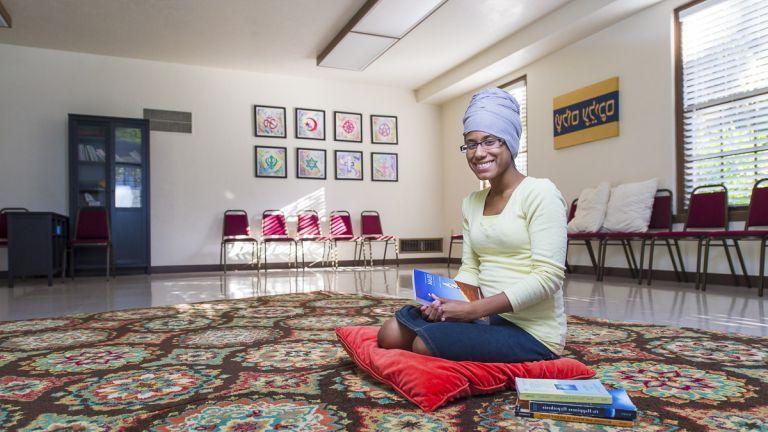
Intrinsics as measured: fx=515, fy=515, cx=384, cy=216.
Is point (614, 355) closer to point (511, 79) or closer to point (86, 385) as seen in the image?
point (86, 385)

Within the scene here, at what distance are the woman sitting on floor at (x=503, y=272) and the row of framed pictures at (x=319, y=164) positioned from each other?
21.4 feet

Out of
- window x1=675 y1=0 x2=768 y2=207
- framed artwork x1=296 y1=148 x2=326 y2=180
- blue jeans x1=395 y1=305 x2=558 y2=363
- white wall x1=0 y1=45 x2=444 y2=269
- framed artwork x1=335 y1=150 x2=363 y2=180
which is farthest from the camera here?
framed artwork x1=335 y1=150 x2=363 y2=180

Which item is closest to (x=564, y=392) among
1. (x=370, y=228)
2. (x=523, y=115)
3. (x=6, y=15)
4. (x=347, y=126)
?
(x=523, y=115)

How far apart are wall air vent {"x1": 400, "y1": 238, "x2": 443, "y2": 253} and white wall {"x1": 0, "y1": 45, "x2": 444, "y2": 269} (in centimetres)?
12

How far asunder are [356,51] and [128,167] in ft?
11.0

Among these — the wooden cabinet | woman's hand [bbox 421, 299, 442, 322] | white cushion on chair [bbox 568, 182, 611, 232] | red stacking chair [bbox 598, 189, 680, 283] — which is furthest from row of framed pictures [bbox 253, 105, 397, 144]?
woman's hand [bbox 421, 299, 442, 322]

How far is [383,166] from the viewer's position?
868cm

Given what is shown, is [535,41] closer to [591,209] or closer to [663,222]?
[591,209]

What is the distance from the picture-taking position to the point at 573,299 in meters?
3.77

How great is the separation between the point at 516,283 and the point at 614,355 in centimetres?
78

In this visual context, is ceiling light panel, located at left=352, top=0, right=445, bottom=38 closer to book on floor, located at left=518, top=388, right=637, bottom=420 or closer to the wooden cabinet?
the wooden cabinet

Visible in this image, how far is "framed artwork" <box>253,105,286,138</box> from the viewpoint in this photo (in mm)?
7844

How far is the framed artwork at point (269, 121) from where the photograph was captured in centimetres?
784

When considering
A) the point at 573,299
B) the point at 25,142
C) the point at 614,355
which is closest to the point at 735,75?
the point at 573,299
